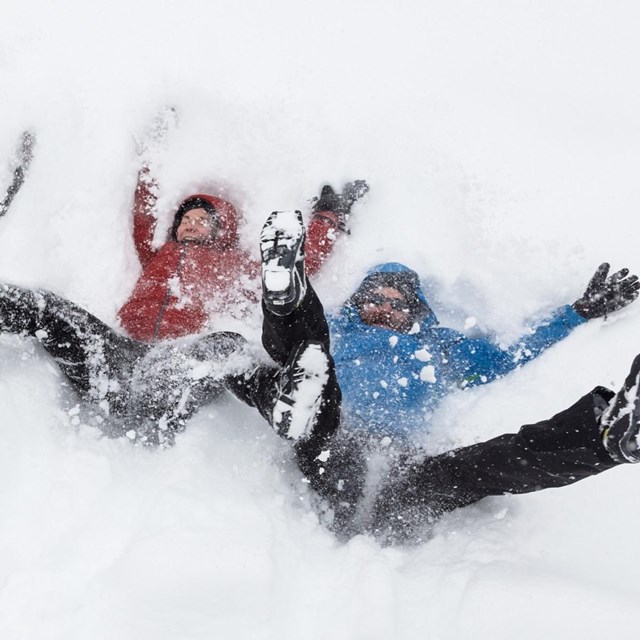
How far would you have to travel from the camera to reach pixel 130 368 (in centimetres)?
273

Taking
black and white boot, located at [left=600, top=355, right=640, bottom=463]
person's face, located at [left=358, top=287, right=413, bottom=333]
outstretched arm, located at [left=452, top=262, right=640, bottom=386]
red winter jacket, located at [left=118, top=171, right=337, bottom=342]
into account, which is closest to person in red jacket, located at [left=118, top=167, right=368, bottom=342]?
red winter jacket, located at [left=118, top=171, right=337, bottom=342]

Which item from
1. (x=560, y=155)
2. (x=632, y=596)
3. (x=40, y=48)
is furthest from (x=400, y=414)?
(x=40, y=48)

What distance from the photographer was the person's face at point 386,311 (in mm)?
2895

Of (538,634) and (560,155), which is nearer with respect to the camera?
(538,634)

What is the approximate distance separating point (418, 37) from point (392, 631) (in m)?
3.41

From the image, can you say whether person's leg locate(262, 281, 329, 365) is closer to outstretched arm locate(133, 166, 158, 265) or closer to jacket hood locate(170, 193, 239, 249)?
jacket hood locate(170, 193, 239, 249)

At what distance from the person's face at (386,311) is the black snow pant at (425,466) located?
1.84ft

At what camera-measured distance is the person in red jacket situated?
2916 millimetres

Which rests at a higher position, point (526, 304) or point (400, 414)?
point (526, 304)

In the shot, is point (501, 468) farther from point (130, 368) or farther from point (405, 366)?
point (130, 368)

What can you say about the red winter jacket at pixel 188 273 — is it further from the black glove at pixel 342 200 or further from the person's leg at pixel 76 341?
the person's leg at pixel 76 341

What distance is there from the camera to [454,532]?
8.36ft

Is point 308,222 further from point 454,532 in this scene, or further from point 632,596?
point 632,596

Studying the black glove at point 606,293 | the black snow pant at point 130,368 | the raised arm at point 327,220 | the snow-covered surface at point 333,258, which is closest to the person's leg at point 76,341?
the black snow pant at point 130,368
